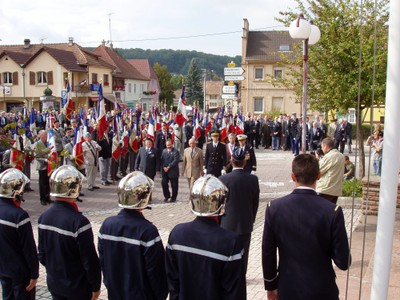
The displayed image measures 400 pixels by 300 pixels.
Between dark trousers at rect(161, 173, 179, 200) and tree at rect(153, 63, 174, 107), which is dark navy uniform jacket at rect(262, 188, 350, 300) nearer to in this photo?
dark trousers at rect(161, 173, 179, 200)

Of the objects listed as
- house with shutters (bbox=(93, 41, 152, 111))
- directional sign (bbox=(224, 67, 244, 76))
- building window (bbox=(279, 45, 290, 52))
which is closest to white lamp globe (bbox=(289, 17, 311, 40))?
directional sign (bbox=(224, 67, 244, 76))

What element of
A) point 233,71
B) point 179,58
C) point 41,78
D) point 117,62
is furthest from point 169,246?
point 179,58

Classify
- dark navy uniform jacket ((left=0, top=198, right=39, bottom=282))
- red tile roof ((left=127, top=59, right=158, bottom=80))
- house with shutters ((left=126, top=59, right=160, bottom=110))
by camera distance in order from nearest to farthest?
dark navy uniform jacket ((left=0, top=198, right=39, bottom=282))
house with shutters ((left=126, top=59, right=160, bottom=110))
red tile roof ((left=127, top=59, right=158, bottom=80))

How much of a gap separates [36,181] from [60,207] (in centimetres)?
1250

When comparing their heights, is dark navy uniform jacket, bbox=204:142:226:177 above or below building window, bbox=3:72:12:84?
below

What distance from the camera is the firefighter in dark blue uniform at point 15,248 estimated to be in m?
4.50

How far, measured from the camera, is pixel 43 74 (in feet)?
167

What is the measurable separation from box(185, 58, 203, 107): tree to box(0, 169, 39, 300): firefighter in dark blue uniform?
83098 mm

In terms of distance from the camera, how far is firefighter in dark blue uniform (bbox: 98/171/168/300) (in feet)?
12.1

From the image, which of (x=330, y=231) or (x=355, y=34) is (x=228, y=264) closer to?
(x=330, y=231)

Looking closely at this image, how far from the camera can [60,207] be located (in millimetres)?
4238

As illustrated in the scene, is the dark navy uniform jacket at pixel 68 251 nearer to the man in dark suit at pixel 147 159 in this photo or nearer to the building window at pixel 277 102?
the man in dark suit at pixel 147 159

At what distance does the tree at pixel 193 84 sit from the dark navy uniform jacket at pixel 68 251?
8361 cm

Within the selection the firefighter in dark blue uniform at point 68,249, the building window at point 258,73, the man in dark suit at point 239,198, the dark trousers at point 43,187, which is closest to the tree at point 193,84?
the building window at point 258,73
